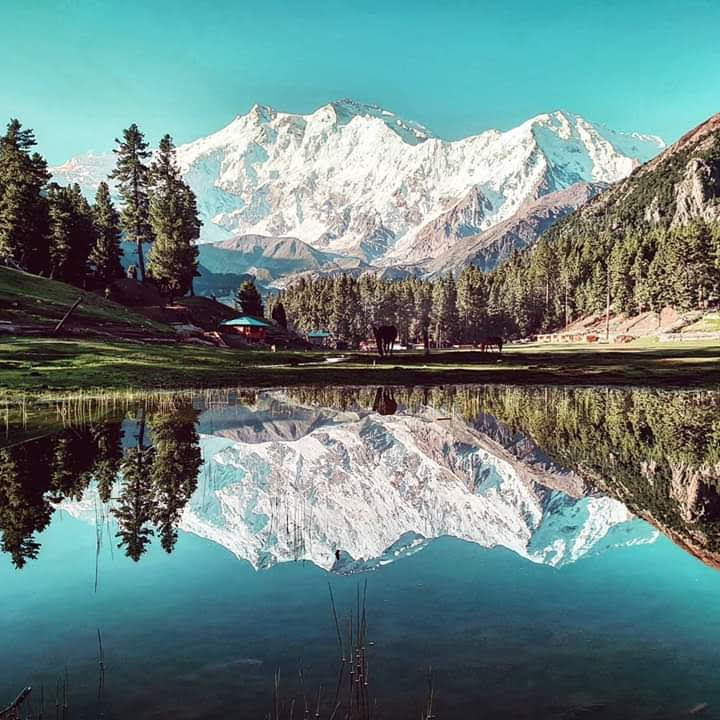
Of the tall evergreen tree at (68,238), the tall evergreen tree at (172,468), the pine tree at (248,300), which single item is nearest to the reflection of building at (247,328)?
the tall evergreen tree at (68,238)

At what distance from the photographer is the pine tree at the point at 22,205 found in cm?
9156

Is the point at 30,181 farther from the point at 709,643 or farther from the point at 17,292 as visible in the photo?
the point at 709,643

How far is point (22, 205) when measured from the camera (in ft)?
301

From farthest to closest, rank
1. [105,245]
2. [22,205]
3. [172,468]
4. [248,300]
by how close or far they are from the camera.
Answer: [248,300] → [105,245] → [22,205] → [172,468]

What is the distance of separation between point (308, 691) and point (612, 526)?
8.64 m

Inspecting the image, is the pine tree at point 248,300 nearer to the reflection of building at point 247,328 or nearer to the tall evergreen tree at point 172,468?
the reflection of building at point 247,328

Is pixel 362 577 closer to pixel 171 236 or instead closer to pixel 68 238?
pixel 68 238

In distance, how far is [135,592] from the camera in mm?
Answer: 10805

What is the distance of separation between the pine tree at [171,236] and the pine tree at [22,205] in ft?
56.9

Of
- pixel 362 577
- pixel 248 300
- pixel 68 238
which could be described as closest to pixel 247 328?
pixel 68 238

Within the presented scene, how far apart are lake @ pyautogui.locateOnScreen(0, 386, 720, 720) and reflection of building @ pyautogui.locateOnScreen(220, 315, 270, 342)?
A: 83.7 meters

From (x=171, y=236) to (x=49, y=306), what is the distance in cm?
4217

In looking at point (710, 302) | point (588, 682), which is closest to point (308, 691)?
point (588, 682)

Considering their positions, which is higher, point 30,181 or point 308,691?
point 30,181
